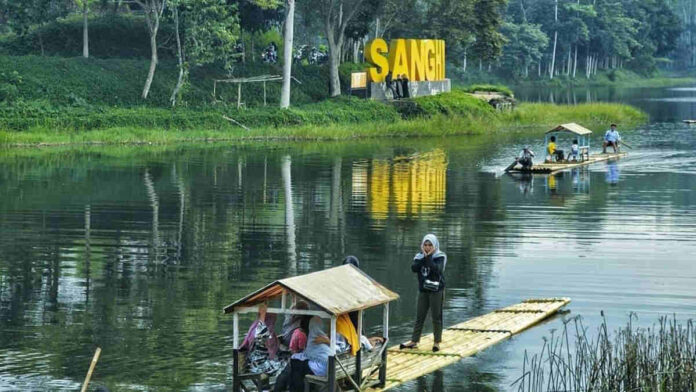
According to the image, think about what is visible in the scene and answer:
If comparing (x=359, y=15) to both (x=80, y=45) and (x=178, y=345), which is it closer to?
(x=80, y=45)

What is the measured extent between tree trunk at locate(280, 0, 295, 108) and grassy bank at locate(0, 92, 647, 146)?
105 cm

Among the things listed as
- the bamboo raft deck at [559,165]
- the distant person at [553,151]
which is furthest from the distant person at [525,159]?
the distant person at [553,151]

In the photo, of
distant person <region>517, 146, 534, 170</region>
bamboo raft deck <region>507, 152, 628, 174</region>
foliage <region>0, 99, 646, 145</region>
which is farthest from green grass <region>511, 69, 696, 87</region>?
distant person <region>517, 146, 534, 170</region>

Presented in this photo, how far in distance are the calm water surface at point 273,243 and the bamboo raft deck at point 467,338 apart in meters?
0.24

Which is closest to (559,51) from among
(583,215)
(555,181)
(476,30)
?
(476,30)

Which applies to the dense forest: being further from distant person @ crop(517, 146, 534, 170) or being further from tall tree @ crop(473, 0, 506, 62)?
distant person @ crop(517, 146, 534, 170)

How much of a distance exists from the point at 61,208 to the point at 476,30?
199ft

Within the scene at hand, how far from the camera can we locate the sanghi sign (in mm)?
92000

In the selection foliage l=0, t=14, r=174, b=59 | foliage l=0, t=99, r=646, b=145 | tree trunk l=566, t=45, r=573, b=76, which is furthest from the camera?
tree trunk l=566, t=45, r=573, b=76

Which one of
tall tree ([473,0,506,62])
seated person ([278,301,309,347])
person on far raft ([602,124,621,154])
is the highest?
tall tree ([473,0,506,62])

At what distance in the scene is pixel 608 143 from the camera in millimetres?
72750

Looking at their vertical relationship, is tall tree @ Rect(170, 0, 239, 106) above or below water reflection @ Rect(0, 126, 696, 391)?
above

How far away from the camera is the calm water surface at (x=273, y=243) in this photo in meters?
25.5

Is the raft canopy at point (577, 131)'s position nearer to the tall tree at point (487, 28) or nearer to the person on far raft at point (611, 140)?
the person on far raft at point (611, 140)
